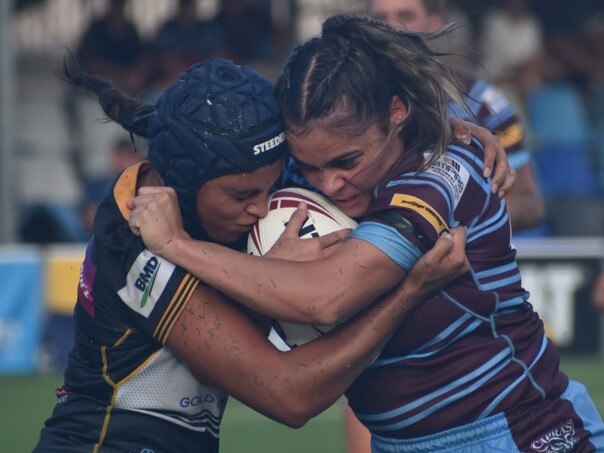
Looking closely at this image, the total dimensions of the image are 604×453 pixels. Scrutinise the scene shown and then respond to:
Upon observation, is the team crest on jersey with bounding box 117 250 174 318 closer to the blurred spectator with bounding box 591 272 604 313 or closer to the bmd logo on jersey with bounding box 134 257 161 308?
the bmd logo on jersey with bounding box 134 257 161 308

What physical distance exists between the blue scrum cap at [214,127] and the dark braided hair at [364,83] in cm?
9

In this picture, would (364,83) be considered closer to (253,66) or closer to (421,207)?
(421,207)

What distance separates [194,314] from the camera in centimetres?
357

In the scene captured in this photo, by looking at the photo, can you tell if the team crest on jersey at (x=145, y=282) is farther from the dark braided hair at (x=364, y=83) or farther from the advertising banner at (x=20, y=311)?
the advertising banner at (x=20, y=311)

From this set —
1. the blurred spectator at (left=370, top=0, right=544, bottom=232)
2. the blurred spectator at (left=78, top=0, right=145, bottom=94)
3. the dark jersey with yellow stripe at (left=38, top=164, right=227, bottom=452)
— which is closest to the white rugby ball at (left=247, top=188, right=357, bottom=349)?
the dark jersey with yellow stripe at (left=38, top=164, right=227, bottom=452)

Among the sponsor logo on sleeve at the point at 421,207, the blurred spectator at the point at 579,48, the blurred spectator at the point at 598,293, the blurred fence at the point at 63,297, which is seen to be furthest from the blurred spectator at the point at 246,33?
the sponsor logo on sleeve at the point at 421,207

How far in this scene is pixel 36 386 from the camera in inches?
361

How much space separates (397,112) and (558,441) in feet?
3.42

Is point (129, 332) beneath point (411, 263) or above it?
beneath

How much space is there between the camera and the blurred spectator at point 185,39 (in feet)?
41.8

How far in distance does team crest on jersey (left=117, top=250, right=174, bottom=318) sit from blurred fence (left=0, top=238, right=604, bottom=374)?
606cm

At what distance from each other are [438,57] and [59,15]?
34.8 feet

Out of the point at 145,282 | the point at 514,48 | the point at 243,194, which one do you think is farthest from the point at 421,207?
the point at 514,48

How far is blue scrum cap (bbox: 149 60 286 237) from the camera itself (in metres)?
3.60
